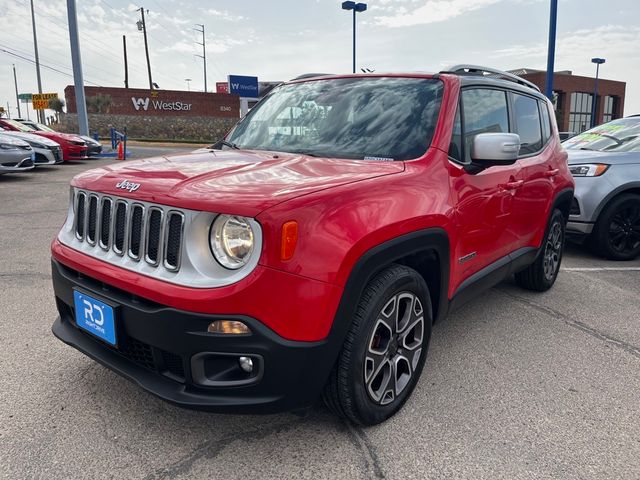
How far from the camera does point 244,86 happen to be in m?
39.7

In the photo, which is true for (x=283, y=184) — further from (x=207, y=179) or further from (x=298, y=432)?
(x=298, y=432)

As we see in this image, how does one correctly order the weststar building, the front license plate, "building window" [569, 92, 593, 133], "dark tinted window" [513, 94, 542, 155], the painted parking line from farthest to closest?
"building window" [569, 92, 593, 133]
the weststar building
the painted parking line
"dark tinted window" [513, 94, 542, 155]
the front license plate

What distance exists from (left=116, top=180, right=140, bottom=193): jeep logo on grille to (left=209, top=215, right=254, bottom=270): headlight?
48cm

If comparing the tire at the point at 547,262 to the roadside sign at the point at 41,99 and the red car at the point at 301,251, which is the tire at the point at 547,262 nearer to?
the red car at the point at 301,251

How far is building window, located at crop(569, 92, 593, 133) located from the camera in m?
53.8

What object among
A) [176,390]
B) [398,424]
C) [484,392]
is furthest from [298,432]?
[484,392]

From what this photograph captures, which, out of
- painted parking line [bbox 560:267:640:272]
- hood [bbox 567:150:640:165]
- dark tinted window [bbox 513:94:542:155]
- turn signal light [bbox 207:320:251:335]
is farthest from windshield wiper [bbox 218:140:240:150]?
hood [bbox 567:150:640:165]

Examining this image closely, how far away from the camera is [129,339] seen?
7.22 feet

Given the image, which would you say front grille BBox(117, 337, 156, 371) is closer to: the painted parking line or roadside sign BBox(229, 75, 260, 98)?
the painted parking line

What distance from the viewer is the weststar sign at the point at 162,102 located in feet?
127

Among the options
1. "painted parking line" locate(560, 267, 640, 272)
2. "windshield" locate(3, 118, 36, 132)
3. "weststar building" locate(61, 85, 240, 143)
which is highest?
"weststar building" locate(61, 85, 240, 143)

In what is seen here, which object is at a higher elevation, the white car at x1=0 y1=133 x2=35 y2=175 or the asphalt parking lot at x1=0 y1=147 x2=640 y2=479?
the white car at x1=0 y1=133 x2=35 y2=175

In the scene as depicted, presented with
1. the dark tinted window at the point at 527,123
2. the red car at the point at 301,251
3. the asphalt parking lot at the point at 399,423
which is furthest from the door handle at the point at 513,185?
the asphalt parking lot at the point at 399,423

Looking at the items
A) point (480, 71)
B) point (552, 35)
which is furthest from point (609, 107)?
point (480, 71)
